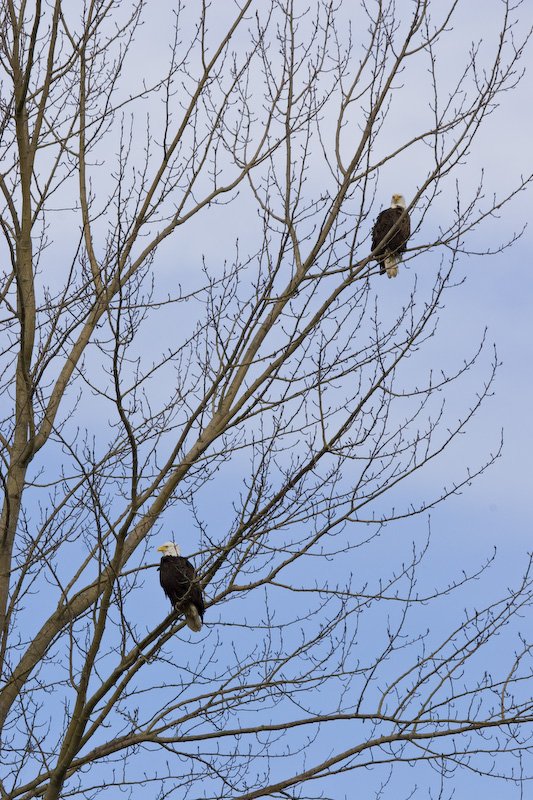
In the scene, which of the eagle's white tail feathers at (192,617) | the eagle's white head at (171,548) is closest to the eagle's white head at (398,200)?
the eagle's white head at (171,548)

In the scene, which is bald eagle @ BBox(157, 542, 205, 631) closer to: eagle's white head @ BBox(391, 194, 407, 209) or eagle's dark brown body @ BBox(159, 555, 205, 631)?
eagle's dark brown body @ BBox(159, 555, 205, 631)

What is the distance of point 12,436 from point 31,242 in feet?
3.48

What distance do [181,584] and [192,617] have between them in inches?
20.5

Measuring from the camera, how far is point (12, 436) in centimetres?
590

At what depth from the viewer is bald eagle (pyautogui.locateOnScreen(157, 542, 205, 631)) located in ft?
18.4

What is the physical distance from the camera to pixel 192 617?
5.65m

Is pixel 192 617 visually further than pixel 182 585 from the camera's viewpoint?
No

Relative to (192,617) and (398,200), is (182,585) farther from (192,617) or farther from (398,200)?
(398,200)

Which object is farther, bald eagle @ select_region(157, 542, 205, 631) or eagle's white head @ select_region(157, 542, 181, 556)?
eagle's white head @ select_region(157, 542, 181, 556)

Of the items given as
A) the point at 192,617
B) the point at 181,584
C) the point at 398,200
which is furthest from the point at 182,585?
the point at 398,200

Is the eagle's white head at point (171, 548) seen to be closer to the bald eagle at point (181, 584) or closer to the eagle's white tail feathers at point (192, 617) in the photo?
the bald eagle at point (181, 584)

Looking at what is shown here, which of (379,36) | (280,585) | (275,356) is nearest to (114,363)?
(275,356)

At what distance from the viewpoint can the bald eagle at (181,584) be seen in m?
5.60

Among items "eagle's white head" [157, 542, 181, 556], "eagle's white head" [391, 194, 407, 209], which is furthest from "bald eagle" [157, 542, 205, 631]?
"eagle's white head" [391, 194, 407, 209]
